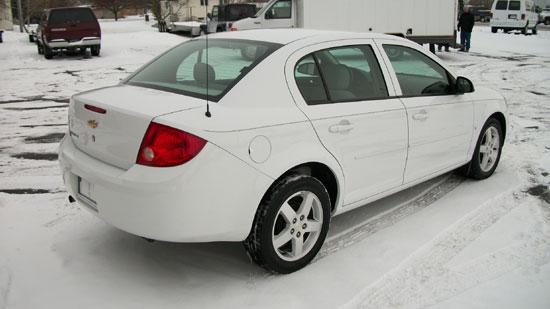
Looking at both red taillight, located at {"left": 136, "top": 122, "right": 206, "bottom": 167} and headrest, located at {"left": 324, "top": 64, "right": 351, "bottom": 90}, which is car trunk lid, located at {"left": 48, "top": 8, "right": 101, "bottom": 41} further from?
red taillight, located at {"left": 136, "top": 122, "right": 206, "bottom": 167}

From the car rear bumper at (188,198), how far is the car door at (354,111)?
70 cm

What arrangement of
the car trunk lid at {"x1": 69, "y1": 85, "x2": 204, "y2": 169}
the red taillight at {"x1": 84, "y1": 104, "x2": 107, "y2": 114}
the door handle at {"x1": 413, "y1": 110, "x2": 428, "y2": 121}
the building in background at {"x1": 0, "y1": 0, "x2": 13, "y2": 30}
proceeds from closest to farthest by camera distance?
1. the car trunk lid at {"x1": 69, "y1": 85, "x2": 204, "y2": 169}
2. the red taillight at {"x1": 84, "y1": 104, "x2": 107, "y2": 114}
3. the door handle at {"x1": 413, "y1": 110, "x2": 428, "y2": 121}
4. the building in background at {"x1": 0, "y1": 0, "x2": 13, "y2": 30}

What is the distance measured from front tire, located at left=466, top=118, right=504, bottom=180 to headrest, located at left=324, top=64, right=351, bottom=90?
78.7 inches

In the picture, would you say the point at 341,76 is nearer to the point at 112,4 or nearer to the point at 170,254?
the point at 170,254

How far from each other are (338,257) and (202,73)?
5.36ft

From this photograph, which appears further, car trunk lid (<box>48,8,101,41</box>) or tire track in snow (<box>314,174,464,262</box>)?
car trunk lid (<box>48,8,101,41</box>)

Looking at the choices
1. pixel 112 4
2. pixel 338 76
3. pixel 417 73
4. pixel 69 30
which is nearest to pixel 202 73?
pixel 338 76

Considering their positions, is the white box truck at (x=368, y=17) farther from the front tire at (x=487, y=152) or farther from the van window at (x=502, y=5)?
the van window at (x=502, y=5)

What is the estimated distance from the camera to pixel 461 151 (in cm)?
500

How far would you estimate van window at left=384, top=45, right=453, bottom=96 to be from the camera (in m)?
4.38

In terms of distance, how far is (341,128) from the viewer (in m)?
3.68

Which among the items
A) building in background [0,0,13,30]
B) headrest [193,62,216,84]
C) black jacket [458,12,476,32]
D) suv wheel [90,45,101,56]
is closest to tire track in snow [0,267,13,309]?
headrest [193,62,216,84]

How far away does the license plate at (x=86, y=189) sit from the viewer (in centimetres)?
335

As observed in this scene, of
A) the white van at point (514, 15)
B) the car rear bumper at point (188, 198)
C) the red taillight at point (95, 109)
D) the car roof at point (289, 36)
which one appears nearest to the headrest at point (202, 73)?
the car roof at point (289, 36)
